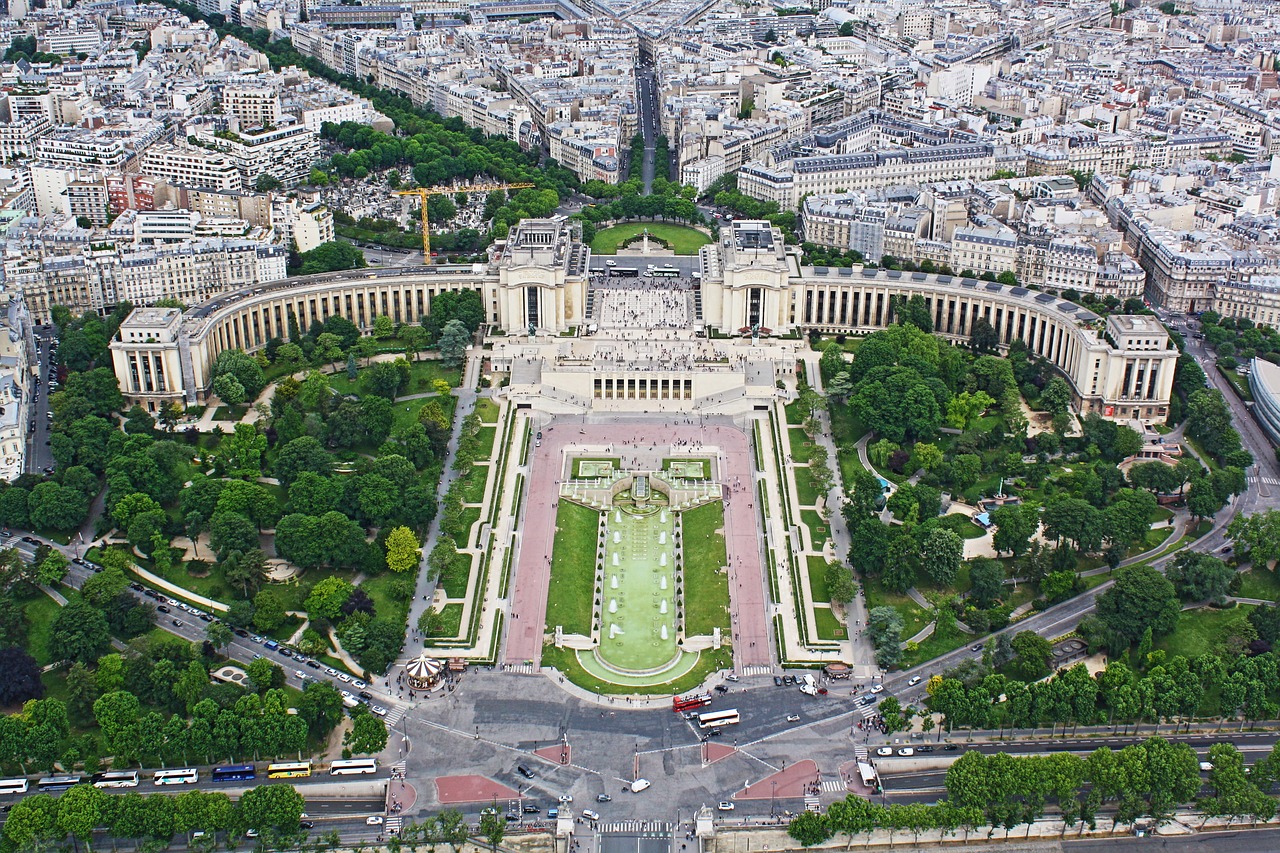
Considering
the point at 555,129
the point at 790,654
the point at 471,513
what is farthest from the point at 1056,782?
the point at 555,129

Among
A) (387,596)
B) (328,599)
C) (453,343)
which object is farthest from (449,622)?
(453,343)

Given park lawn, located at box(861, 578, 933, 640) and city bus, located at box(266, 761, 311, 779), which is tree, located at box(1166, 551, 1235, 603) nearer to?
park lawn, located at box(861, 578, 933, 640)

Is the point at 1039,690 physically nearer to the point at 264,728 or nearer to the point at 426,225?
the point at 264,728

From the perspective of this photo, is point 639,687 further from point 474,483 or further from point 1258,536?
point 1258,536

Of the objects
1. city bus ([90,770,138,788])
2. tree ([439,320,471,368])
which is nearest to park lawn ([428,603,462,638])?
city bus ([90,770,138,788])

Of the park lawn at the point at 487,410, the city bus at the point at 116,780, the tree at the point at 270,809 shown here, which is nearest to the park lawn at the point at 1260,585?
the park lawn at the point at 487,410
